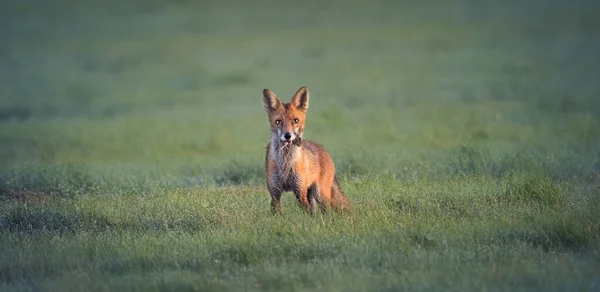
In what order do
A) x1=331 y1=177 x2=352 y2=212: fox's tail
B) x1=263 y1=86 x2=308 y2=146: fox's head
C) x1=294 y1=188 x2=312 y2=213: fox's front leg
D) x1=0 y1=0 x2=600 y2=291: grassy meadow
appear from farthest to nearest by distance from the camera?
x1=331 y1=177 x2=352 y2=212: fox's tail → x1=294 y1=188 x2=312 y2=213: fox's front leg → x1=263 y1=86 x2=308 y2=146: fox's head → x1=0 y1=0 x2=600 y2=291: grassy meadow

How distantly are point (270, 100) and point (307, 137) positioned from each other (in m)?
11.0

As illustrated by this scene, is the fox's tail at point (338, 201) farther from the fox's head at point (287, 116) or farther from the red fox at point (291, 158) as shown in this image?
the fox's head at point (287, 116)

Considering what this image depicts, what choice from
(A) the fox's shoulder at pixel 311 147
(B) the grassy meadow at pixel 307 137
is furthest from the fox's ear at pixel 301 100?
(B) the grassy meadow at pixel 307 137

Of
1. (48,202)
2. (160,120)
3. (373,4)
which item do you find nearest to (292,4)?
(373,4)

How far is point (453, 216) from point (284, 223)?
6.48 feet

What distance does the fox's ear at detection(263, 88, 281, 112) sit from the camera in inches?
436

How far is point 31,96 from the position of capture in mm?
31375

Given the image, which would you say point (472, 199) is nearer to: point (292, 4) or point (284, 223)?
point (284, 223)

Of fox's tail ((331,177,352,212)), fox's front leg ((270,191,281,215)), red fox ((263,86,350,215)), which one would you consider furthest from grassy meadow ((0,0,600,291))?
red fox ((263,86,350,215))

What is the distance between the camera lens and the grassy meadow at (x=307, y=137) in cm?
928

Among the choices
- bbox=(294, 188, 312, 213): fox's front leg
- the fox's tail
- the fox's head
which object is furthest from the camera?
the fox's tail

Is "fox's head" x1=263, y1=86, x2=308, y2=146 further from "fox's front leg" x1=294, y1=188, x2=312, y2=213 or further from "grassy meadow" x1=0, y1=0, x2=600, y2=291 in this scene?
"grassy meadow" x1=0, y1=0, x2=600, y2=291

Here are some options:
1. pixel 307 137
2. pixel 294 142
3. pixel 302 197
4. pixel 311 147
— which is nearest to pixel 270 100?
pixel 294 142

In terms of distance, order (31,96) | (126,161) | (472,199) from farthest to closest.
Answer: (31,96) → (126,161) → (472,199)
